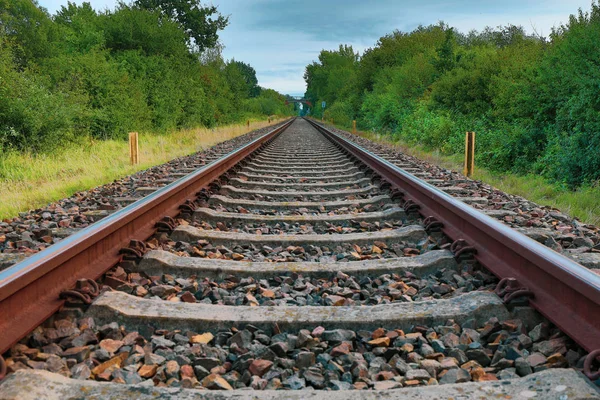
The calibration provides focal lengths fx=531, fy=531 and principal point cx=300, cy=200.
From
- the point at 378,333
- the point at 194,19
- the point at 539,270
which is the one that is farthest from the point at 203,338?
the point at 194,19

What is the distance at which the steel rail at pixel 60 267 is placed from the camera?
2.10 metres

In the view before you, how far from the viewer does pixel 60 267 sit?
253cm

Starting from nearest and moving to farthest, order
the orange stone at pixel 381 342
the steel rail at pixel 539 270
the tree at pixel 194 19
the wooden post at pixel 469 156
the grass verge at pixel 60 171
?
the steel rail at pixel 539 270 < the orange stone at pixel 381 342 < the grass verge at pixel 60 171 < the wooden post at pixel 469 156 < the tree at pixel 194 19

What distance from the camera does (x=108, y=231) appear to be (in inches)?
122

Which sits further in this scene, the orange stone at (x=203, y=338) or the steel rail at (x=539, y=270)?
the orange stone at (x=203, y=338)

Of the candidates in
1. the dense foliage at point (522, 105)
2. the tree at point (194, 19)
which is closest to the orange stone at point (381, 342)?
the dense foliage at point (522, 105)

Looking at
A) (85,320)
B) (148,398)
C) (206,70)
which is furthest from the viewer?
(206,70)

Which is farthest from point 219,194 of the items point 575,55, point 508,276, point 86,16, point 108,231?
point 86,16

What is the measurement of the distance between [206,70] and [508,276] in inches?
1353

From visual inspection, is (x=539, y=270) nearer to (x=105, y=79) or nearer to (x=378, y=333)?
(x=378, y=333)

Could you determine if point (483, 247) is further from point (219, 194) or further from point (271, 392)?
point (219, 194)

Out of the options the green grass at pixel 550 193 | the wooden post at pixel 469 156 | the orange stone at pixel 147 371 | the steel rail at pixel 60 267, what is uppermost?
the wooden post at pixel 469 156

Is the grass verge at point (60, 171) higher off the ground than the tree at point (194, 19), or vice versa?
the tree at point (194, 19)

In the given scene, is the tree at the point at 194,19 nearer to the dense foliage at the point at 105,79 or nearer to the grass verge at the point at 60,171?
the dense foliage at the point at 105,79
